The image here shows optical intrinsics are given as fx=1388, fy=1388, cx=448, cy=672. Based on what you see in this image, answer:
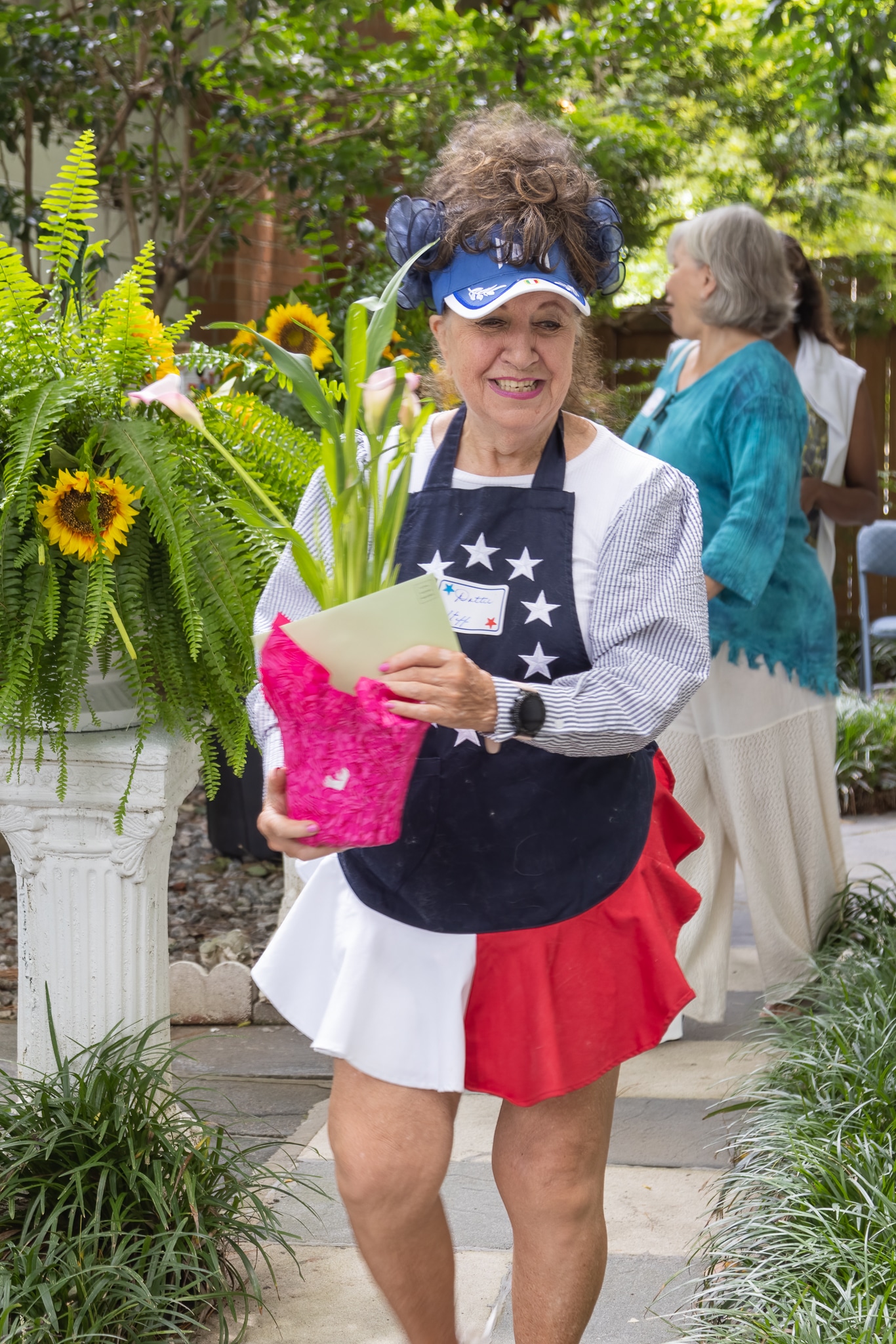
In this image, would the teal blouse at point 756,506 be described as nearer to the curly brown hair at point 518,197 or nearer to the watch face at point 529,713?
the curly brown hair at point 518,197

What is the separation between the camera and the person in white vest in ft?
12.7

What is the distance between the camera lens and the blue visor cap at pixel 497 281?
177 centimetres

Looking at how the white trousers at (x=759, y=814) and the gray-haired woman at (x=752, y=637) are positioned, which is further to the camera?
the white trousers at (x=759, y=814)

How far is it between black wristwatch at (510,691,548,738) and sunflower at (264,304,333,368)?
1.90 metres

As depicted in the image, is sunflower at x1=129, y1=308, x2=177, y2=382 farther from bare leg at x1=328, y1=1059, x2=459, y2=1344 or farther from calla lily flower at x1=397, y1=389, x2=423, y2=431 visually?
bare leg at x1=328, y1=1059, x2=459, y2=1344

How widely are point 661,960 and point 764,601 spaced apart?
1.71 m

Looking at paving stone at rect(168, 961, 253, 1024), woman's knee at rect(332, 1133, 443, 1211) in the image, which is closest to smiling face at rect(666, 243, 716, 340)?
paving stone at rect(168, 961, 253, 1024)

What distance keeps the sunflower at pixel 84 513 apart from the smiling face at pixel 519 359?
25.2 inches

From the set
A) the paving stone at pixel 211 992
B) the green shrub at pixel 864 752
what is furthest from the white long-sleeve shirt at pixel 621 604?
the green shrub at pixel 864 752

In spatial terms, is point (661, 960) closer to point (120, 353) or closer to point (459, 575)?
point (459, 575)

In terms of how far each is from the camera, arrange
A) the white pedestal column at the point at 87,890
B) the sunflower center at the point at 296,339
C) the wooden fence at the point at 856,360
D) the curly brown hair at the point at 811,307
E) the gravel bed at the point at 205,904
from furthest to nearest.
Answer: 1. the wooden fence at the point at 856,360
2. the gravel bed at the point at 205,904
3. the curly brown hair at the point at 811,307
4. the sunflower center at the point at 296,339
5. the white pedestal column at the point at 87,890

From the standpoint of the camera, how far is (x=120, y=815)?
2.35 m

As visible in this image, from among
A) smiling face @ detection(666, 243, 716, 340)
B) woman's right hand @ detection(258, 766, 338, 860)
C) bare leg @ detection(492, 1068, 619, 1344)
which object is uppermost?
smiling face @ detection(666, 243, 716, 340)

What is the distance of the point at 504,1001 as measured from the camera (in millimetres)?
1842
